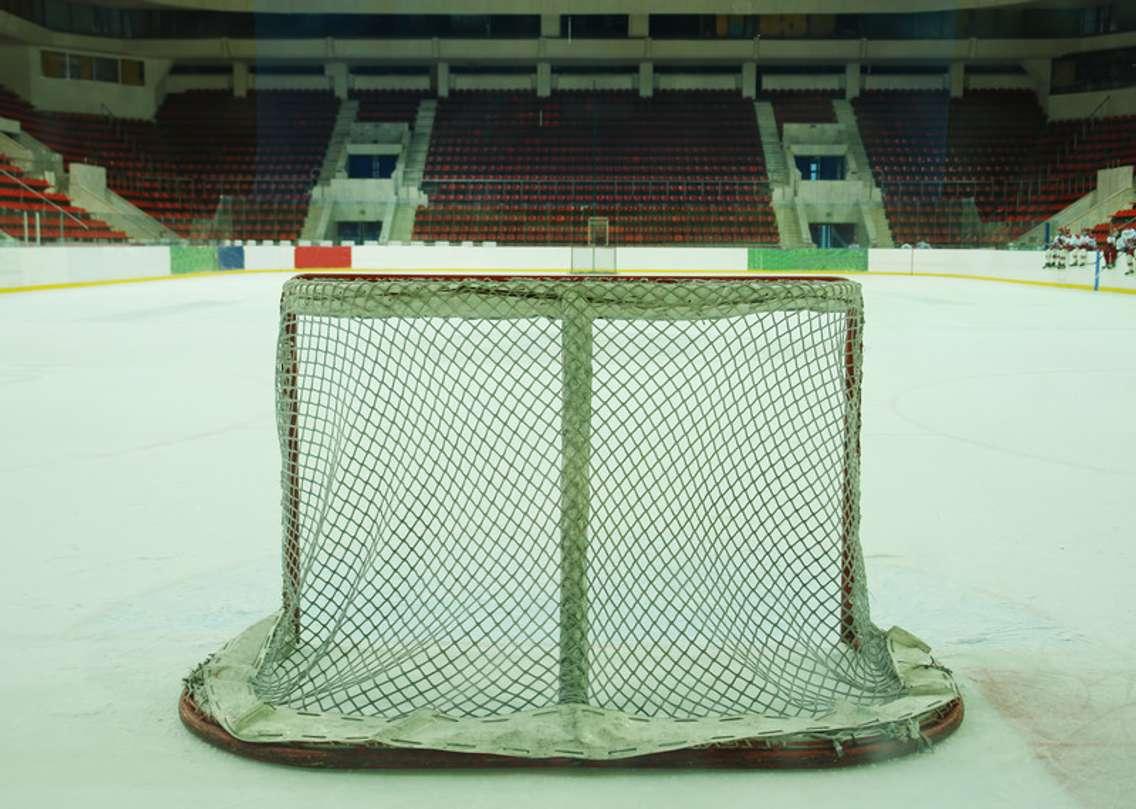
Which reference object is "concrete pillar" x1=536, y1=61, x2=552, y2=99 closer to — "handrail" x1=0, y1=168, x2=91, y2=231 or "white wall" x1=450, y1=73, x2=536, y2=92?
"white wall" x1=450, y1=73, x2=536, y2=92

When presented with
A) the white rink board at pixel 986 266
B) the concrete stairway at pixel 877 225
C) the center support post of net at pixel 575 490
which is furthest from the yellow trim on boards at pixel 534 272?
the center support post of net at pixel 575 490

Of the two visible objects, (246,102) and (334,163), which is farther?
(246,102)

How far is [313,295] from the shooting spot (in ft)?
7.52

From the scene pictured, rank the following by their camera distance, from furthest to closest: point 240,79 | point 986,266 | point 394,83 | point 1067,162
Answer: point 394,83 → point 240,79 → point 1067,162 → point 986,266

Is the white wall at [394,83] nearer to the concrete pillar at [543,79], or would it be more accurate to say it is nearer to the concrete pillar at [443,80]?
the concrete pillar at [443,80]

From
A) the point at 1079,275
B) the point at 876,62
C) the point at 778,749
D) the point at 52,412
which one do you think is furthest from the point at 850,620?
the point at 876,62

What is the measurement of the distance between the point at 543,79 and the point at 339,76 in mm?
5973

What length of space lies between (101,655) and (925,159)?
31.7m

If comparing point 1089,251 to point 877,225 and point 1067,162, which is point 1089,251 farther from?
point 1067,162

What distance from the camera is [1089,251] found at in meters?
19.7

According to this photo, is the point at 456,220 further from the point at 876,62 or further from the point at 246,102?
the point at 876,62

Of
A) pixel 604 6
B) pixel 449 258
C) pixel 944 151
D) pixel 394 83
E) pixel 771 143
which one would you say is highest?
pixel 604 6

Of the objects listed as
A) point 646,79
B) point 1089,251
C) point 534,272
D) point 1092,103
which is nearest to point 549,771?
point 1089,251

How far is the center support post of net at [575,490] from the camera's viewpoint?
7.31 feet
